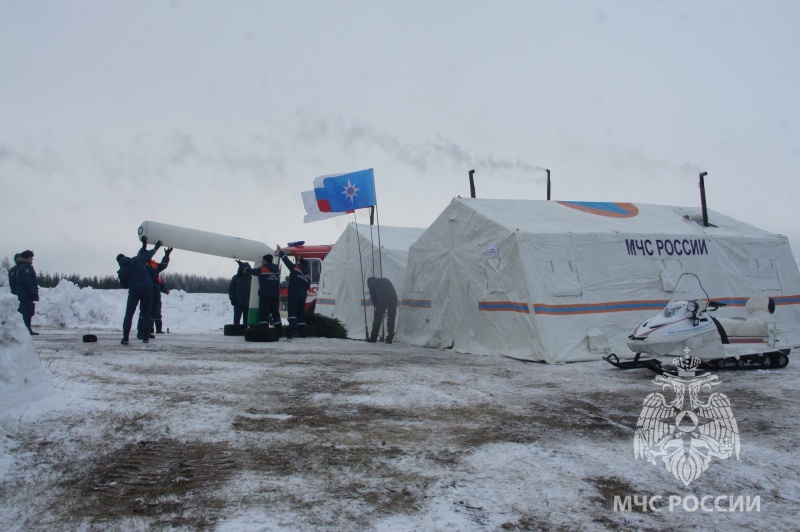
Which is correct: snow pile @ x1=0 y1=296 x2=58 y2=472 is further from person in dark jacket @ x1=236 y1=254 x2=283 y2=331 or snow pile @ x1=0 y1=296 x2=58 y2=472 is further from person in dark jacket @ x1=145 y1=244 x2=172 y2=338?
person in dark jacket @ x1=236 y1=254 x2=283 y2=331

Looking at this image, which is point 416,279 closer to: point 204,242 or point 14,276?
point 204,242

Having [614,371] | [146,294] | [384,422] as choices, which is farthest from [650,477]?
[146,294]

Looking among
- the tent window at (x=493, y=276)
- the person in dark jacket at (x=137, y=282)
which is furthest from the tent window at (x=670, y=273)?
the person in dark jacket at (x=137, y=282)

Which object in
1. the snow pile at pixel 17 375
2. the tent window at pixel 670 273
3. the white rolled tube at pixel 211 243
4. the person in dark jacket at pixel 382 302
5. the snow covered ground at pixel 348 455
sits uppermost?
the white rolled tube at pixel 211 243

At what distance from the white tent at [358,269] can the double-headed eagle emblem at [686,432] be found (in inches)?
406

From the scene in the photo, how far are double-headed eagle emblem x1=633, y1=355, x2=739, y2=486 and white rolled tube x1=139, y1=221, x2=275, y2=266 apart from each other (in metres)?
10.3

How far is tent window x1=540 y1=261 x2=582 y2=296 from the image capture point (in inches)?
434

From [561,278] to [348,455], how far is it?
7682 mm

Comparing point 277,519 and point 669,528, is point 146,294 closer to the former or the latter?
point 277,519

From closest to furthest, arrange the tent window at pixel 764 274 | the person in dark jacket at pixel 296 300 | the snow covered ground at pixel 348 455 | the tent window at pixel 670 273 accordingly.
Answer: the snow covered ground at pixel 348 455 < the tent window at pixel 670 273 < the tent window at pixel 764 274 < the person in dark jacket at pixel 296 300

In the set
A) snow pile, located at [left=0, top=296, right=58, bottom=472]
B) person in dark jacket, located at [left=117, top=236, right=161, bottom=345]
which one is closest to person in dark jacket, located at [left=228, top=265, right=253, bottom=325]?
person in dark jacket, located at [left=117, top=236, right=161, bottom=345]

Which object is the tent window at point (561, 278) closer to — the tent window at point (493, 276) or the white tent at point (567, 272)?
the white tent at point (567, 272)

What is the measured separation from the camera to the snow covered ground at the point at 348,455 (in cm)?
343

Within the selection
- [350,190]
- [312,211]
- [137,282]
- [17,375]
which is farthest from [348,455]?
[312,211]
